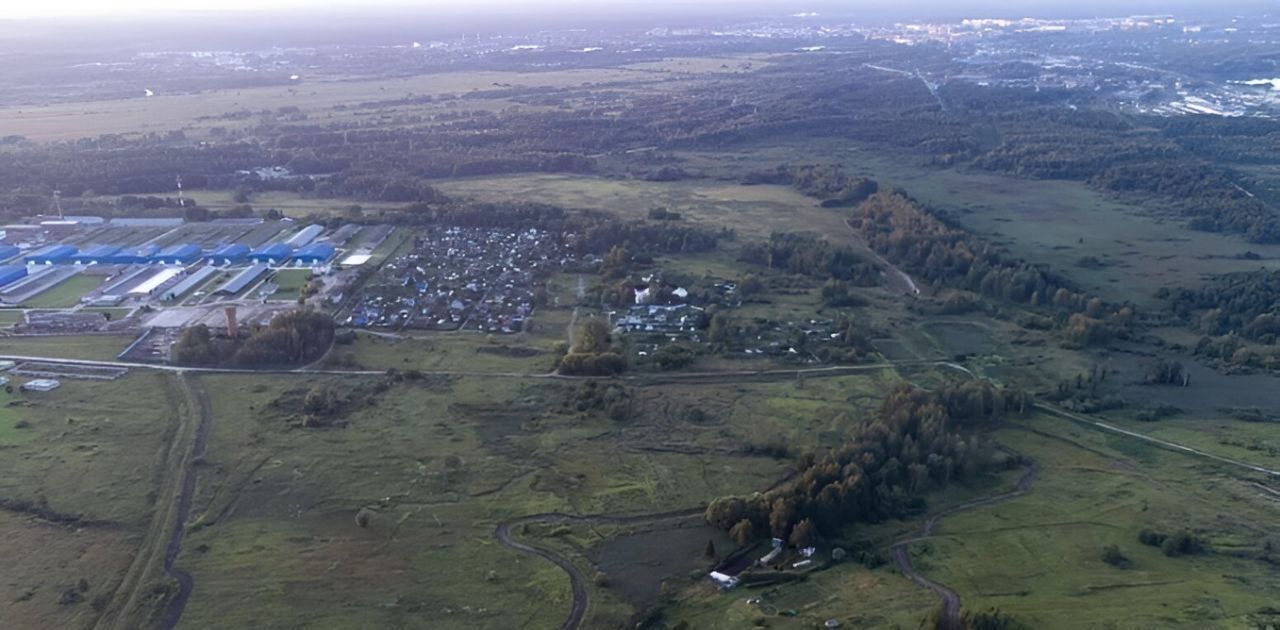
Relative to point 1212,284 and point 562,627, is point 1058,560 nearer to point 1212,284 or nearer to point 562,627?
point 562,627

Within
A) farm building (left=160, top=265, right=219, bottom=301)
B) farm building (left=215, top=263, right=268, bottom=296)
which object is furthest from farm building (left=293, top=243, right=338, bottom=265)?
farm building (left=160, top=265, right=219, bottom=301)

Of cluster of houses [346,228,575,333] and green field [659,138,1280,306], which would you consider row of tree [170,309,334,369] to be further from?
green field [659,138,1280,306]

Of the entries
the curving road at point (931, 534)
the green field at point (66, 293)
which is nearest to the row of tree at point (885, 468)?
the curving road at point (931, 534)

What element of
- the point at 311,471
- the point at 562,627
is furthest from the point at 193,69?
the point at 562,627

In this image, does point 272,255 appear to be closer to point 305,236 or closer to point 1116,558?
point 305,236

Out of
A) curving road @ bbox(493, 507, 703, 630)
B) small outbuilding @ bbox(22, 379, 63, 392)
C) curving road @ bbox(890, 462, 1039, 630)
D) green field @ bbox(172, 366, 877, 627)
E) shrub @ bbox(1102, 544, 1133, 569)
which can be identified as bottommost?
shrub @ bbox(1102, 544, 1133, 569)
